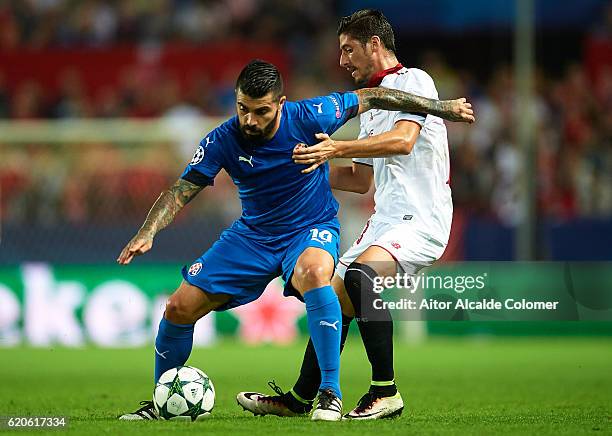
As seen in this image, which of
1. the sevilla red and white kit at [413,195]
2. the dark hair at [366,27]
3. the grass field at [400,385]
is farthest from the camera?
the dark hair at [366,27]

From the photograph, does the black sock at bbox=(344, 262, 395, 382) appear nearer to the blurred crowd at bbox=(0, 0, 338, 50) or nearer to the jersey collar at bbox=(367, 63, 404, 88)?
the jersey collar at bbox=(367, 63, 404, 88)

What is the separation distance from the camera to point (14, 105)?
1788cm

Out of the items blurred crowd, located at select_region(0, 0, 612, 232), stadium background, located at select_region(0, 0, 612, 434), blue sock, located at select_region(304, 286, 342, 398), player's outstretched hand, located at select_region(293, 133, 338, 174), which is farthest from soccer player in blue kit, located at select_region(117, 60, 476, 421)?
blurred crowd, located at select_region(0, 0, 612, 232)

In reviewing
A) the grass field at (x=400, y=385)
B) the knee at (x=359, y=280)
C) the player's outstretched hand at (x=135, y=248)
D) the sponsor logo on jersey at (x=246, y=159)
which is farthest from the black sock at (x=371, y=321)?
the player's outstretched hand at (x=135, y=248)

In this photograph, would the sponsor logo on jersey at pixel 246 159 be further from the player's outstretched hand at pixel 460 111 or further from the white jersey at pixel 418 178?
the player's outstretched hand at pixel 460 111

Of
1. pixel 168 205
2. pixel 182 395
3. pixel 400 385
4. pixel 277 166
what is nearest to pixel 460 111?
pixel 277 166

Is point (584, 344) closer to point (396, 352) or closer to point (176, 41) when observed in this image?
point (396, 352)

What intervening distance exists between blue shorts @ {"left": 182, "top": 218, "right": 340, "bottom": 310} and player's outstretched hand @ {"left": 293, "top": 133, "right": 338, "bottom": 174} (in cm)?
51

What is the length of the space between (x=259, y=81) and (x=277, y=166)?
0.55m

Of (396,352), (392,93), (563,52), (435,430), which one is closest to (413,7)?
(563,52)

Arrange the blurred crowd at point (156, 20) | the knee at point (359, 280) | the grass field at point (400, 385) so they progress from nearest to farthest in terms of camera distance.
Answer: the grass field at point (400, 385)
the knee at point (359, 280)
the blurred crowd at point (156, 20)

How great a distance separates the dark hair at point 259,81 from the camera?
22.0 ft

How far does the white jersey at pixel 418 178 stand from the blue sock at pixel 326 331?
764 mm

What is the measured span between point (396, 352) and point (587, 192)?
162 inches
